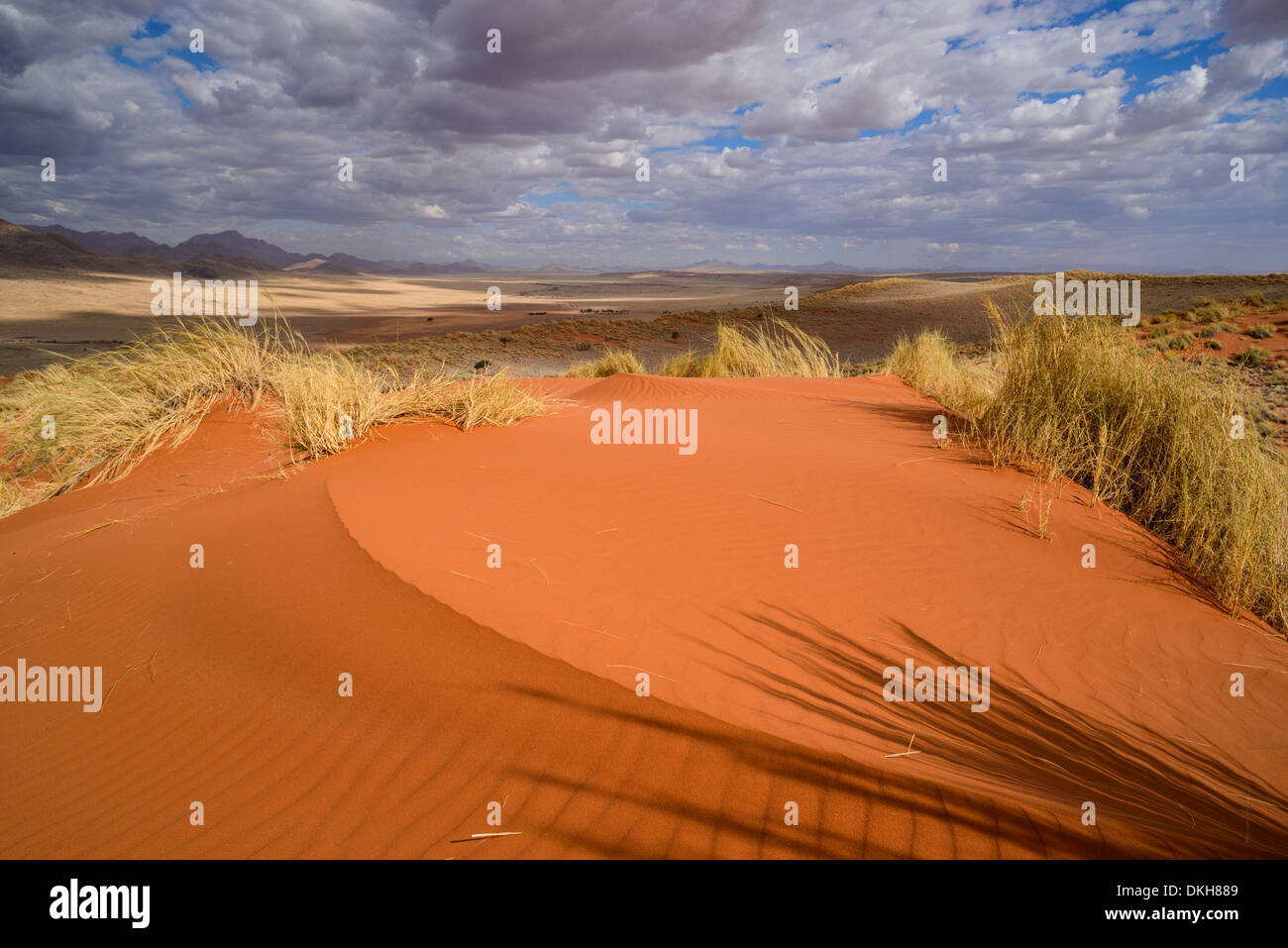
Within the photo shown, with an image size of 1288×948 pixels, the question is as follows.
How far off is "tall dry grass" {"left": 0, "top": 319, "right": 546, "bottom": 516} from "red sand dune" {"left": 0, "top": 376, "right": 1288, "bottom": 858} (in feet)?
3.56

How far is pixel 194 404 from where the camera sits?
8.35 metres

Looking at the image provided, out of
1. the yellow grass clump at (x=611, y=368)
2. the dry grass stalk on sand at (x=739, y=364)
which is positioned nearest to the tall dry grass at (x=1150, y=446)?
the dry grass stalk on sand at (x=739, y=364)

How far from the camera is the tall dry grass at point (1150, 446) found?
4.35m

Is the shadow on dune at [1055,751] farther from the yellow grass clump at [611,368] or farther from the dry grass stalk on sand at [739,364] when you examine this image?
the yellow grass clump at [611,368]

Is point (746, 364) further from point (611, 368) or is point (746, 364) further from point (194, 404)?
point (194, 404)

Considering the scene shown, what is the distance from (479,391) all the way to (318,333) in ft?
89.7

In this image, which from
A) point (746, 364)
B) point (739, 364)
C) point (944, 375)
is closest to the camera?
point (944, 375)

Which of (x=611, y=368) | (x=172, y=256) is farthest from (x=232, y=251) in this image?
(x=611, y=368)

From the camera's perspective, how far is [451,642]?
308cm

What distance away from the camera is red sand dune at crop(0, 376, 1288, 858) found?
2113 mm

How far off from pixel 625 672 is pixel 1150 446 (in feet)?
17.1

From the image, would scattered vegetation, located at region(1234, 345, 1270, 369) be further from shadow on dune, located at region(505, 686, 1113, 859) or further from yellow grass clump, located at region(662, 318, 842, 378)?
shadow on dune, located at region(505, 686, 1113, 859)

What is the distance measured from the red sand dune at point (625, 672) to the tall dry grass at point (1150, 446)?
1.01ft

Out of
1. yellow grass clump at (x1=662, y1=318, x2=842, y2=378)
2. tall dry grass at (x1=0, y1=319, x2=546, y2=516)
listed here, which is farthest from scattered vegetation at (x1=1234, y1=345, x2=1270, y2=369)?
tall dry grass at (x1=0, y1=319, x2=546, y2=516)
